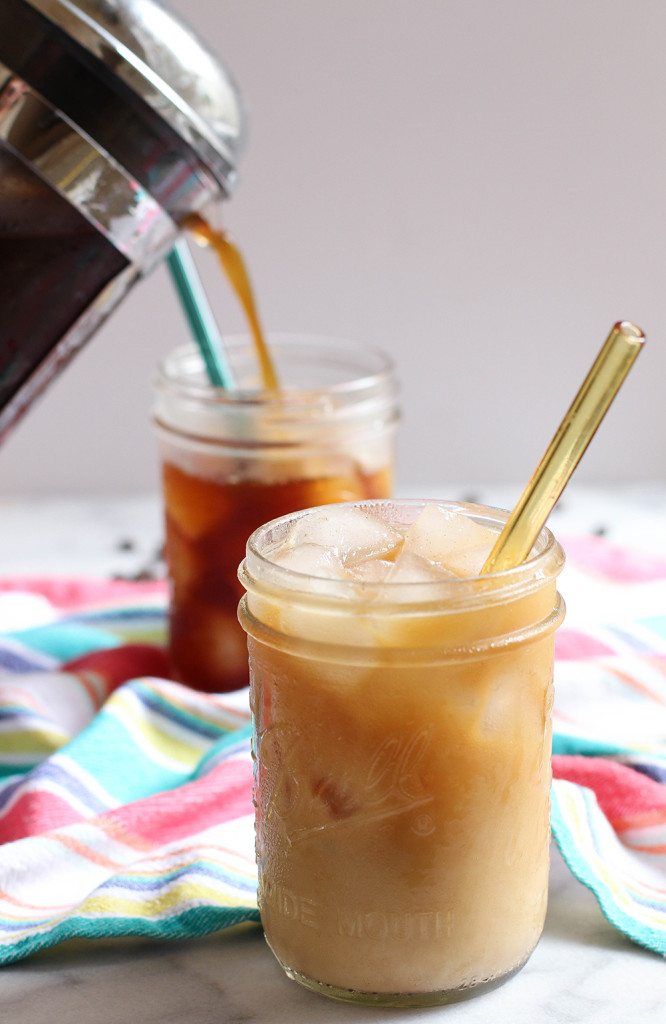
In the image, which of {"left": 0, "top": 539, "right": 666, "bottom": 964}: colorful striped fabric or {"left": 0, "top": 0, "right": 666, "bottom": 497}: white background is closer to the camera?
{"left": 0, "top": 539, "right": 666, "bottom": 964}: colorful striped fabric

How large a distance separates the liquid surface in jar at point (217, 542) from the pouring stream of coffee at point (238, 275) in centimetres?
15

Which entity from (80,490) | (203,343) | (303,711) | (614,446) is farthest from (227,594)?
(614,446)

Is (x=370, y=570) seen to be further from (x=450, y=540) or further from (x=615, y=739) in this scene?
(x=615, y=739)

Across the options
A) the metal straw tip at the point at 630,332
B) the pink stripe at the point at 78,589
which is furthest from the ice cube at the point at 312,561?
the pink stripe at the point at 78,589

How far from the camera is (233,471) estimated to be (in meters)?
1.26

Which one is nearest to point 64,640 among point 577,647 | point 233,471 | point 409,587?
point 233,471

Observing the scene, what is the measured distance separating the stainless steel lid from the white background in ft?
2.88

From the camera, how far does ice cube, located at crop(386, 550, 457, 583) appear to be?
27.8 inches

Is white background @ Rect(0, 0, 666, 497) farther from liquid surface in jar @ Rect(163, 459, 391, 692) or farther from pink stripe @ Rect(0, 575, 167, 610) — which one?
liquid surface in jar @ Rect(163, 459, 391, 692)

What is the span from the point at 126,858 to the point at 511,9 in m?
1.54

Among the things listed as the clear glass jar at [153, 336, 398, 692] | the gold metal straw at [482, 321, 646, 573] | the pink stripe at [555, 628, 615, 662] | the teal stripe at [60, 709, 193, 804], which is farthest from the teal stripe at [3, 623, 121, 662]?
the gold metal straw at [482, 321, 646, 573]

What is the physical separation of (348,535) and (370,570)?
38mm

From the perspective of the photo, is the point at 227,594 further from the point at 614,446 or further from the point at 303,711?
the point at 614,446

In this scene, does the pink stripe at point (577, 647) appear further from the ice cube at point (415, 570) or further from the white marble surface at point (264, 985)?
the ice cube at point (415, 570)
